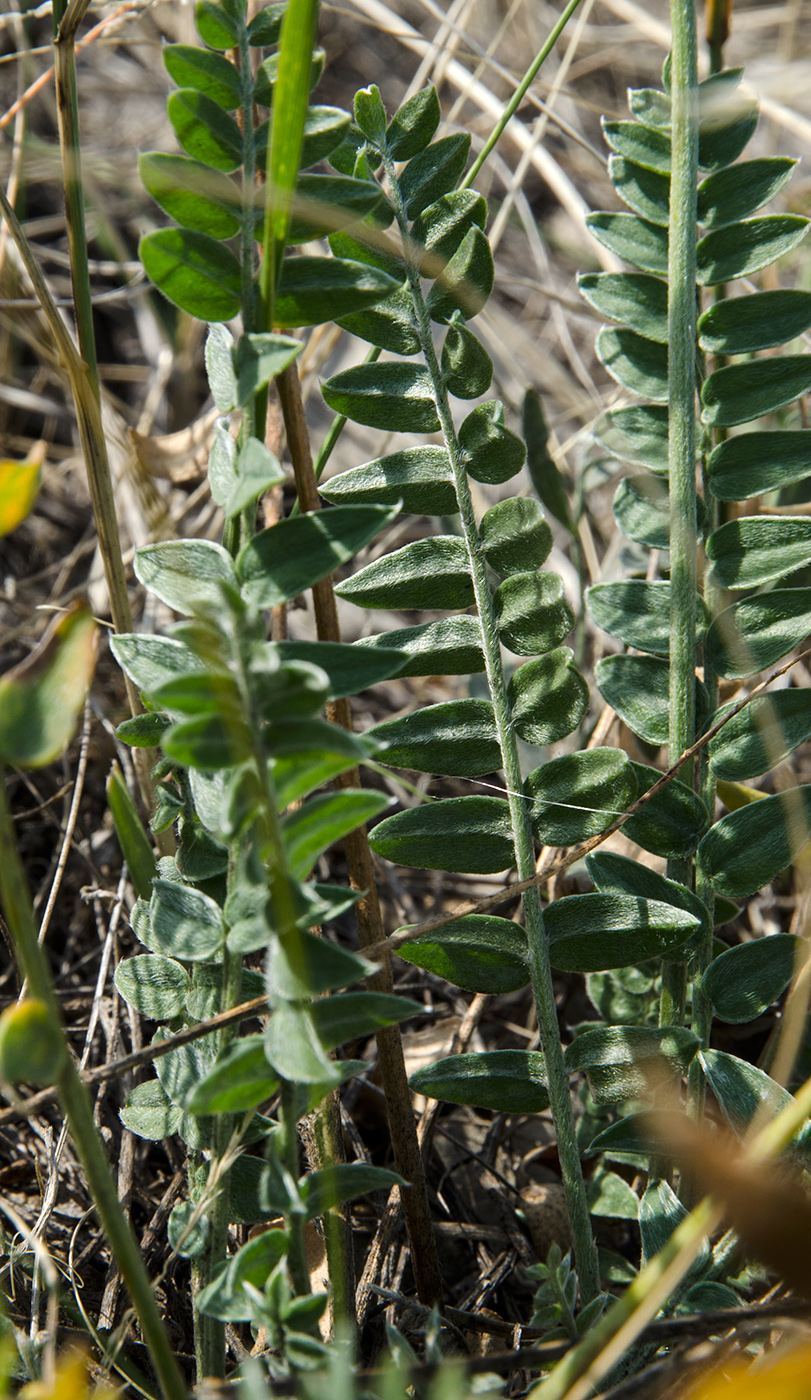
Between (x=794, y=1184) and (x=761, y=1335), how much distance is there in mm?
212

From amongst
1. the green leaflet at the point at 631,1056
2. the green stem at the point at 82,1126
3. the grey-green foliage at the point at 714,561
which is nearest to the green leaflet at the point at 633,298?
the grey-green foliage at the point at 714,561

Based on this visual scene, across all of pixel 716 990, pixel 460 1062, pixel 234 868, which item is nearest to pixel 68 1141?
pixel 460 1062

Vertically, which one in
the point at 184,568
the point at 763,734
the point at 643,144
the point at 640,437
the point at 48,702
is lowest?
the point at 763,734

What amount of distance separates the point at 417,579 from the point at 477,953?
0.40 meters

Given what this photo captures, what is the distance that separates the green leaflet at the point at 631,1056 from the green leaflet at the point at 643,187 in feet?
3.04

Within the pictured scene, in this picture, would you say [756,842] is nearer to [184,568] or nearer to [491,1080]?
[491,1080]

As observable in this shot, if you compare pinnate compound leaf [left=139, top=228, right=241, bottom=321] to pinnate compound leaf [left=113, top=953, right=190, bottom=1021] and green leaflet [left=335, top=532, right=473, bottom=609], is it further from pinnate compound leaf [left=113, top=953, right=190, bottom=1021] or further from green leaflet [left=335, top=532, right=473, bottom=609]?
pinnate compound leaf [left=113, top=953, right=190, bottom=1021]

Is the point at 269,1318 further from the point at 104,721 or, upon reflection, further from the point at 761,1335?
the point at 104,721

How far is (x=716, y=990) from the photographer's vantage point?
1.15 m

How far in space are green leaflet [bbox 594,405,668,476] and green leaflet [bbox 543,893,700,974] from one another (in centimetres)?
53

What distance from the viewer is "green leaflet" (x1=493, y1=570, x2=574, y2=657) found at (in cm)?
110

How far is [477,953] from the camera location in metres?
1.13

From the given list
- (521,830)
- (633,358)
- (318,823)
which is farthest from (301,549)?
(633,358)

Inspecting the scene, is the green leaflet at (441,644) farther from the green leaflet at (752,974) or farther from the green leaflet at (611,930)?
the green leaflet at (752,974)
